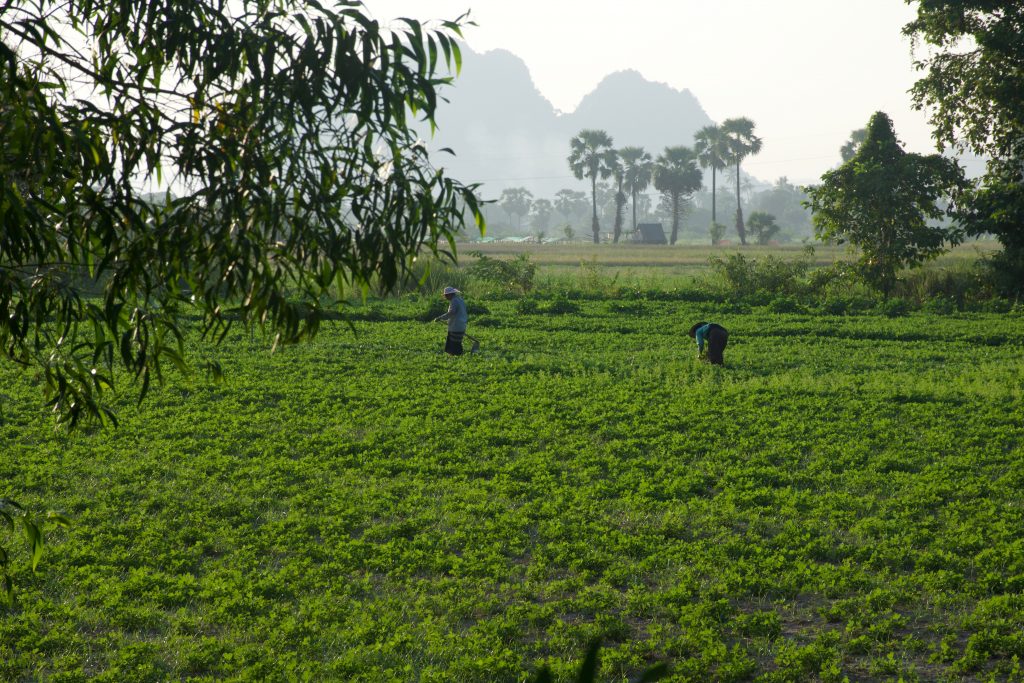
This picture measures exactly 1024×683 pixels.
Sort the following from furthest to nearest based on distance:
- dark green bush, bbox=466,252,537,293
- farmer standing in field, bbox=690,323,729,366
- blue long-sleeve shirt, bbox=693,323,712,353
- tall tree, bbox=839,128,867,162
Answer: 1. tall tree, bbox=839,128,867,162
2. dark green bush, bbox=466,252,537,293
3. blue long-sleeve shirt, bbox=693,323,712,353
4. farmer standing in field, bbox=690,323,729,366

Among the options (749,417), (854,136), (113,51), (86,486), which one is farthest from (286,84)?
(854,136)

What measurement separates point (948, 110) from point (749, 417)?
18.1 m

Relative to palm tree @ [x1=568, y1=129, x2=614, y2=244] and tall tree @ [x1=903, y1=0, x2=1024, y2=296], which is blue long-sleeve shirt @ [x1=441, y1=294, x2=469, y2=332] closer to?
tall tree @ [x1=903, y1=0, x2=1024, y2=296]

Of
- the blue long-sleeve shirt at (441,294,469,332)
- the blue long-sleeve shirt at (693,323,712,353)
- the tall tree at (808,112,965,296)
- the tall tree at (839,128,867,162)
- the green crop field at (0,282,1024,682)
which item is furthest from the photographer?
the tall tree at (839,128,867,162)

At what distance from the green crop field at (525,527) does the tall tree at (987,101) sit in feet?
34.8

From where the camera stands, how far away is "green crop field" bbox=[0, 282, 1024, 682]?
6.72 meters

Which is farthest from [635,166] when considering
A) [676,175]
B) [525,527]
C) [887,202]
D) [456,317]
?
[525,527]

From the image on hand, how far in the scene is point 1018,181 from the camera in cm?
2697

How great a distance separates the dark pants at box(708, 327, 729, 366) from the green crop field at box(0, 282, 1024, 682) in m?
0.94

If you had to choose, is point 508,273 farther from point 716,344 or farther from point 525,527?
point 525,527

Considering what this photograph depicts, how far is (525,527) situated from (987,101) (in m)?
23.2

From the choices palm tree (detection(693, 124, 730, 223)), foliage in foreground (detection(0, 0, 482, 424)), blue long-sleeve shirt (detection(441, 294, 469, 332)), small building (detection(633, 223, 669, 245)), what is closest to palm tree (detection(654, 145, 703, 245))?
palm tree (detection(693, 124, 730, 223))

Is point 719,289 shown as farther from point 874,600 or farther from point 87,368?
point 87,368

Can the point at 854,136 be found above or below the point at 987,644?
above
